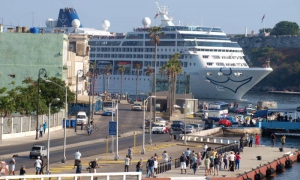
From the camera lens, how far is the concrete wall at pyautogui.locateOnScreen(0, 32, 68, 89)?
284 feet

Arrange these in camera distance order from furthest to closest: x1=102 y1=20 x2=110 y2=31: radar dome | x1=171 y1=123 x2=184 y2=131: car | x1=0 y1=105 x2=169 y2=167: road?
x1=102 y1=20 x2=110 y2=31: radar dome, x1=171 y1=123 x2=184 y2=131: car, x1=0 y1=105 x2=169 y2=167: road

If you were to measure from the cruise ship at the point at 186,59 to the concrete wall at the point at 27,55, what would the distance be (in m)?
65.7

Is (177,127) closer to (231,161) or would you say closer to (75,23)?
(231,161)

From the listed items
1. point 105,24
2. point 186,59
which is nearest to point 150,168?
point 186,59

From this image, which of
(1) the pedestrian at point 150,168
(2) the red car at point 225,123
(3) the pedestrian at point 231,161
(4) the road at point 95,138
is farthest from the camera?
(2) the red car at point 225,123

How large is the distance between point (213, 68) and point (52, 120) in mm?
78840

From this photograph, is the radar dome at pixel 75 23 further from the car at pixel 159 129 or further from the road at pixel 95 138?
the car at pixel 159 129

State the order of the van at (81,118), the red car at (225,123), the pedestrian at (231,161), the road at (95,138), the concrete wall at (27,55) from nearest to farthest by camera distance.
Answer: the pedestrian at (231,161), the road at (95,138), the van at (81,118), the concrete wall at (27,55), the red car at (225,123)

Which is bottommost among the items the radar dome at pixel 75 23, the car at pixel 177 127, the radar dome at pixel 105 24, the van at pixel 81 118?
the car at pixel 177 127

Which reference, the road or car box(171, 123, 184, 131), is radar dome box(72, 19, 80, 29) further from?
car box(171, 123, 184, 131)

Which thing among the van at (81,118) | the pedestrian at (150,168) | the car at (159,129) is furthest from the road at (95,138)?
the pedestrian at (150,168)

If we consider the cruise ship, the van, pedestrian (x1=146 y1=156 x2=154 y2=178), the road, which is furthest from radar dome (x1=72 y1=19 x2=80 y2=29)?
pedestrian (x1=146 y1=156 x2=154 y2=178)

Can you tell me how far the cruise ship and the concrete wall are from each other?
215 feet

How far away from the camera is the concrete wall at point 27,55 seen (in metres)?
86.4
